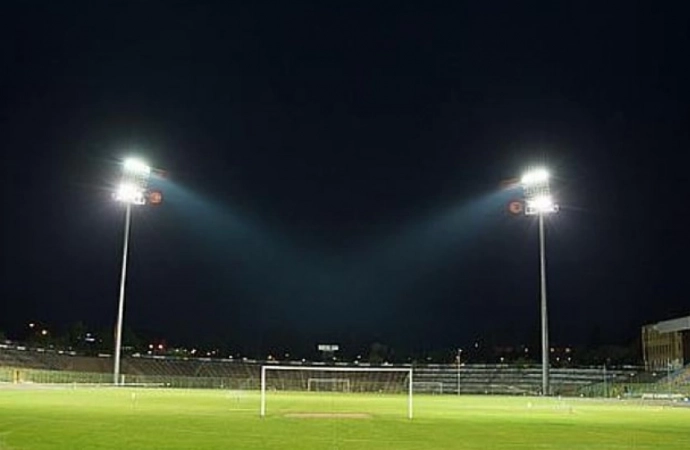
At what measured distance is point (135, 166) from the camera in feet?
222

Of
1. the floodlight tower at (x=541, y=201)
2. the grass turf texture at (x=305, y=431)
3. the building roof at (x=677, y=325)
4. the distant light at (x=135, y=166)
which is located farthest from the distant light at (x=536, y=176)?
the grass turf texture at (x=305, y=431)

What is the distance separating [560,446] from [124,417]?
14450mm

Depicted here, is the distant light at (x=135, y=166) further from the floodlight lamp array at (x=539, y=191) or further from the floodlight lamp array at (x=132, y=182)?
the floodlight lamp array at (x=539, y=191)

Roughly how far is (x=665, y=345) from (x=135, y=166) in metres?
73.8

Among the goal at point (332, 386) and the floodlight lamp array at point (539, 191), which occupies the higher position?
the floodlight lamp array at point (539, 191)

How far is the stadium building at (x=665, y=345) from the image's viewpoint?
313 ft

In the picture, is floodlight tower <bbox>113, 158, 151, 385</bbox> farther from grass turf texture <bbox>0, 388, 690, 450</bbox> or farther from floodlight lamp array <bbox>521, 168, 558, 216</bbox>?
grass turf texture <bbox>0, 388, 690, 450</bbox>

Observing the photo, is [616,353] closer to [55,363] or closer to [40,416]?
[55,363]

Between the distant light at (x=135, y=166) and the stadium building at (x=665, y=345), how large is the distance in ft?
180

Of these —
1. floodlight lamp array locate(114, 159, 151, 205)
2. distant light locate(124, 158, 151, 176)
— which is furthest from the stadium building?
distant light locate(124, 158, 151, 176)

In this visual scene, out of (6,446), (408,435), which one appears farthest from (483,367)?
(6,446)

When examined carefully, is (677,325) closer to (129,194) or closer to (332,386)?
(332,386)

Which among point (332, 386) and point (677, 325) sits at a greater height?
point (677, 325)

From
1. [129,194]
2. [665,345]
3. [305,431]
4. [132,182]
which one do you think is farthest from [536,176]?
[665,345]
